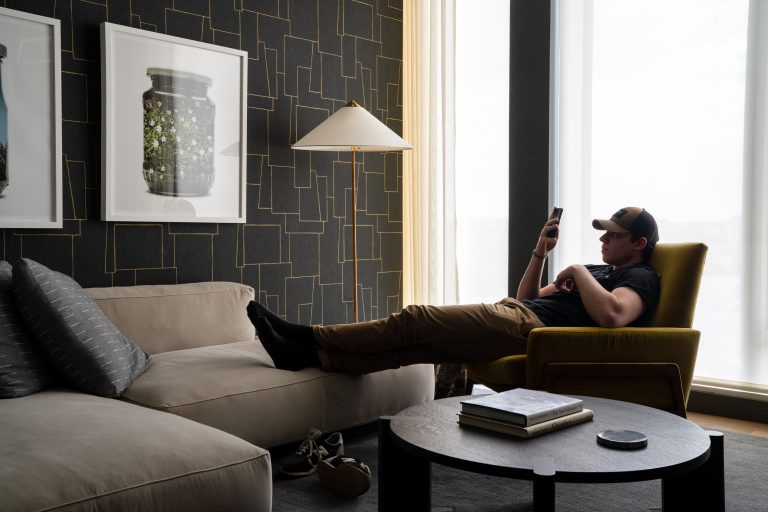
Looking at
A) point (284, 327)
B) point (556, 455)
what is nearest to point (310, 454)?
point (284, 327)

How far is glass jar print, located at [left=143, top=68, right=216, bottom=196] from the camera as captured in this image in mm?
3480

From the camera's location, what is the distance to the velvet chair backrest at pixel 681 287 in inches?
110

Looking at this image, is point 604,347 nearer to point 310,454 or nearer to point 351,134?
point 310,454

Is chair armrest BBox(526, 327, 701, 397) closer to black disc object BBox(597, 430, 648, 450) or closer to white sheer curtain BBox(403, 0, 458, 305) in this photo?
black disc object BBox(597, 430, 648, 450)

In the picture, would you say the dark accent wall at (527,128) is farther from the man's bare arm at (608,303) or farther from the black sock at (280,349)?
the black sock at (280,349)

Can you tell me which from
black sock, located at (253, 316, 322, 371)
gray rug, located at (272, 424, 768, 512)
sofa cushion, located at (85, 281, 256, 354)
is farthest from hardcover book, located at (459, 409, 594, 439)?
sofa cushion, located at (85, 281, 256, 354)

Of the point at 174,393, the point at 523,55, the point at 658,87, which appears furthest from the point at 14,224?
the point at 658,87

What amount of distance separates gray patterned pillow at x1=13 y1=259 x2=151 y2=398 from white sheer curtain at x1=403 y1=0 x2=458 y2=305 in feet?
8.31

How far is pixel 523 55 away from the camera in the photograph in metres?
4.25

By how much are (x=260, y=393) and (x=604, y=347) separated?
1241 mm

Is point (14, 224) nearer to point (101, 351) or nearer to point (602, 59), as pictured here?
point (101, 351)

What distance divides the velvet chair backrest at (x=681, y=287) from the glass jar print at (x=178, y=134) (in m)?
2.21

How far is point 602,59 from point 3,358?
324cm

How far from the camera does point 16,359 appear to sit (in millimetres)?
2330
